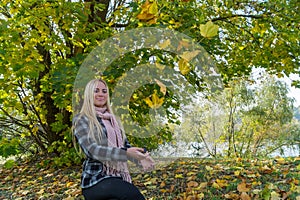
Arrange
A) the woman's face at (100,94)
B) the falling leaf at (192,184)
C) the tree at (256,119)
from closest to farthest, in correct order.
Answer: the woman's face at (100,94)
the falling leaf at (192,184)
the tree at (256,119)

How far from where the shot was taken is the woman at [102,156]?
6.67 ft

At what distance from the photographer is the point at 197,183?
3727mm

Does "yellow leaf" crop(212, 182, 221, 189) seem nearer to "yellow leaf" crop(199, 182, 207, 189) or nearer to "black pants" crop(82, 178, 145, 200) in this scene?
"yellow leaf" crop(199, 182, 207, 189)

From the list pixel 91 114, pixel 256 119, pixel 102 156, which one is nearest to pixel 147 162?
pixel 102 156

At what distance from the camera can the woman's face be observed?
7.72 ft

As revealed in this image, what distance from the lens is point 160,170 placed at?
4.82m

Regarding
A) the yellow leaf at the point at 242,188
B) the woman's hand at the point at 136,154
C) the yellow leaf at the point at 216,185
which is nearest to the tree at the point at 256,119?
the yellow leaf at the point at 216,185

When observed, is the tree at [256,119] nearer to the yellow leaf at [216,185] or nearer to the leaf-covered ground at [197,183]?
the leaf-covered ground at [197,183]

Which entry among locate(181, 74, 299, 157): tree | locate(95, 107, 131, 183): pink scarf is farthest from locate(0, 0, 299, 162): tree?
locate(181, 74, 299, 157): tree

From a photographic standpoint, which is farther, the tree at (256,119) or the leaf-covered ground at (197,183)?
the tree at (256,119)

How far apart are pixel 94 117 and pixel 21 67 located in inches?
69.9

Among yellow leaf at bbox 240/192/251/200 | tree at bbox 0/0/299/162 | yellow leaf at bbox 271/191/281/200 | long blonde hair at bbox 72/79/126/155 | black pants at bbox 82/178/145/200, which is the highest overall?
tree at bbox 0/0/299/162

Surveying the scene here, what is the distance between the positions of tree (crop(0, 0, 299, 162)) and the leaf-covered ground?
773 mm

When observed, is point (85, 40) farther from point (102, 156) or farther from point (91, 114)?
point (102, 156)
